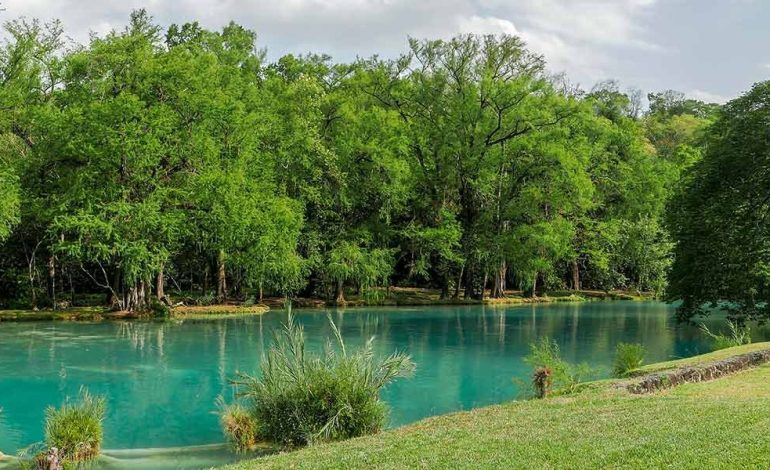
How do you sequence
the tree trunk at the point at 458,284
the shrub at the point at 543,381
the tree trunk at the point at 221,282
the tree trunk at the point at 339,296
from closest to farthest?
the shrub at the point at 543,381 → the tree trunk at the point at 221,282 → the tree trunk at the point at 339,296 → the tree trunk at the point at 458,284

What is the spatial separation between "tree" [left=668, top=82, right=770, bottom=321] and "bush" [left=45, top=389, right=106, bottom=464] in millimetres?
19128

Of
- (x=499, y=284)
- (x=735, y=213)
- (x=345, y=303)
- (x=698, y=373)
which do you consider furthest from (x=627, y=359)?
(x=499, y=284)

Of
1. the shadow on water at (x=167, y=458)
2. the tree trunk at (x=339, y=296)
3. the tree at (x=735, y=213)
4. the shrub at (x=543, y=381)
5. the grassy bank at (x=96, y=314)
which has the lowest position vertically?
the shadow on water at (x=167, y=458)

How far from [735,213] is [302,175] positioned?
24.4 metres

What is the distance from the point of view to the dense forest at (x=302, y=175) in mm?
31891

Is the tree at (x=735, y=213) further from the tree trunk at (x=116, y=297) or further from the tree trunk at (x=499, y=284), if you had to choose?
the tree trunk at (x=116, y=297)

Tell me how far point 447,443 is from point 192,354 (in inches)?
577

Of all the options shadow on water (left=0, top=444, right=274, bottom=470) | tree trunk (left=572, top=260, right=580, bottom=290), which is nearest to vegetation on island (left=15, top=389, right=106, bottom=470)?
shadow on water (left=0, top=444, right=274, bottom=470)

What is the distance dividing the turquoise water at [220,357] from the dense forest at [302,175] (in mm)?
4616

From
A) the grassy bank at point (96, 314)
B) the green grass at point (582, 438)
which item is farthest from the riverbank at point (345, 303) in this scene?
the green grass at point (582, 438)

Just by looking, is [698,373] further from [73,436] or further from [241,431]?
[73,436]

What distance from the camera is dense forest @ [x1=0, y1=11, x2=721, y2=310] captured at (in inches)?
1256

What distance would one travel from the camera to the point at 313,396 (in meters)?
10.8

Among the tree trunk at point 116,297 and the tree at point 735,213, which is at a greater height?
the tree at point 735,213
